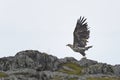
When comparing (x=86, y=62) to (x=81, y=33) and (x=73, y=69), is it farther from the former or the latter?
(x=81, y=33)

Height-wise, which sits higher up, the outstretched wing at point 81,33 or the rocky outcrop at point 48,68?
the outstretched wing at point 81,33

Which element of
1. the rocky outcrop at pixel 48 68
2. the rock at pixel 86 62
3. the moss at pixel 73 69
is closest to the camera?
the rocky outcrop at pixel 48 68

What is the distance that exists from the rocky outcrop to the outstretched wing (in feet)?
20.7

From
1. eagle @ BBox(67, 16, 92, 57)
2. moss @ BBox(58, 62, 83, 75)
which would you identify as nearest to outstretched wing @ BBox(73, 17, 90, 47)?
eagle @ BBox(67, 16, 92, 57)

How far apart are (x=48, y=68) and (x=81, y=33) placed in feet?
34.6

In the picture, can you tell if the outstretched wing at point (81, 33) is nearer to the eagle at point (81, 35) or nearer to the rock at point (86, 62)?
the eagle at point (81, 35)

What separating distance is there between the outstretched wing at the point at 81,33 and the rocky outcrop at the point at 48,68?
6307 millimetres

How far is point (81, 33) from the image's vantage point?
7762cm

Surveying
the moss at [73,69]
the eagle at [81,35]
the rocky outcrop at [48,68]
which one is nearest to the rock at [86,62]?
the rocky outcrop at [48,68]

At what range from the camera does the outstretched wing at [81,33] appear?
77375 mm

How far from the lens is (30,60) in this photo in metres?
79.0

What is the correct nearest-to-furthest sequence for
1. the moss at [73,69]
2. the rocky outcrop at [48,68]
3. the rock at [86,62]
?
1. the rocky outcrop at [48,68]
2. the moss at [73,69]
3. the rock at [86,62]

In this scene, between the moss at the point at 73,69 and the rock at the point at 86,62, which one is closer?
the moss at the point at 73,69

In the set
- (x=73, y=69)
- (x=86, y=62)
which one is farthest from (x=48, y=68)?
(x=86, y=62)
